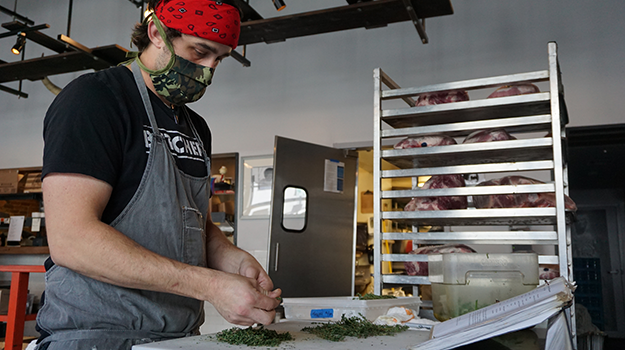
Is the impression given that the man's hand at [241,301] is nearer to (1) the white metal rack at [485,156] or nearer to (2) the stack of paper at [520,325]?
(2) the stack of paper at [520,325]

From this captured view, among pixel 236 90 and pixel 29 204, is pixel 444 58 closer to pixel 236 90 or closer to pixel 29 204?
pixel 236 90

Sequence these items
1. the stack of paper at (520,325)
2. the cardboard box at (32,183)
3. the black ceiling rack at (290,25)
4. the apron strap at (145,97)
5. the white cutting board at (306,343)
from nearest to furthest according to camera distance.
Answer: the stack of paper at (520,325) → the white cutting board at (306,343) → the apron strap at (145,97) → the black ceiling rack at (290,25) → the cardboard box at (32,183)

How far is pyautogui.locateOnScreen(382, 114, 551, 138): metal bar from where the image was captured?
2090mm

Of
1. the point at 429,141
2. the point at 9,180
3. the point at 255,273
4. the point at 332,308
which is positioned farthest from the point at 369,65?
the point at 9,180

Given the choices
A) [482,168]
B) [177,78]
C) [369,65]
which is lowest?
[482,168]

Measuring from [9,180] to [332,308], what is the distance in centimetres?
641

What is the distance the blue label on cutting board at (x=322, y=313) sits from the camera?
1522mm

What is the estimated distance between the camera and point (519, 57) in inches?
172

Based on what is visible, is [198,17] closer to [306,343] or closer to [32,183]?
[306,343]

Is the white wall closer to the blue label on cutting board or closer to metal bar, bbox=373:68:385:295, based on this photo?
metal bar, bbox=373:68:385:295

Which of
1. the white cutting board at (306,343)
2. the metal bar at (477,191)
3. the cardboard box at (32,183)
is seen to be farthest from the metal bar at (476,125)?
the cardboard box at (32,183)

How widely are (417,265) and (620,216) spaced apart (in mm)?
7494

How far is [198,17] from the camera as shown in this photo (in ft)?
4.38

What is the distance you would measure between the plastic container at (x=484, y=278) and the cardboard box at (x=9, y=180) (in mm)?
6502
